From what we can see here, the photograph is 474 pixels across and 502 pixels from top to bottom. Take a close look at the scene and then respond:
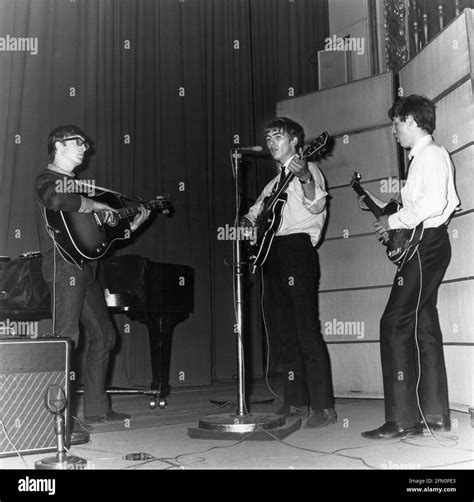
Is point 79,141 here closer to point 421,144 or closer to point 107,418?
point 107,418

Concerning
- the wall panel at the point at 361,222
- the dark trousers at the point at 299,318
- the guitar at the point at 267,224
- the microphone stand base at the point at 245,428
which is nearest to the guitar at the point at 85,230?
the guitar at the point at 267,224

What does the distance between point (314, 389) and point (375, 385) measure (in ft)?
3.78

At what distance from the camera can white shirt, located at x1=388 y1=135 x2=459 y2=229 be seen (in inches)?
101

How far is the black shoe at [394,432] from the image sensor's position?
2.58m

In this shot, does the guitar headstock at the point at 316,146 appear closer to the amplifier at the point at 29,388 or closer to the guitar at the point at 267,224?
the guitar at the point at 267,224

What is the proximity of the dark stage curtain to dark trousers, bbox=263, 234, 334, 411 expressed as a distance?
4.64 feet

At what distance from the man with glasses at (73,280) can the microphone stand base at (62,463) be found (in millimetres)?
803

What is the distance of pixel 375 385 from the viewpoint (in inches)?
155

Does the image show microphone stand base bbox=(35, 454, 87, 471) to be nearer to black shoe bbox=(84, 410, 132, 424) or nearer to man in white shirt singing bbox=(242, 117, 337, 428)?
black shoe bbox=(84, 410, 132, 424)

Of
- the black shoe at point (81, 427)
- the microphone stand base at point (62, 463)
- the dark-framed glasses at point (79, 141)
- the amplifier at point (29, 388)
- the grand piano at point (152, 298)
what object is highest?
the dark-framed glasses at point (79, 141)

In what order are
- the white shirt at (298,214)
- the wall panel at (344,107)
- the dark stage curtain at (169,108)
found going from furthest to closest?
1. the dark stage curtain at (169,108)
2. the wall panel at (344,107)
3. the white shirt at (298,214)

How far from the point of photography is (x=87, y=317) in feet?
9.88

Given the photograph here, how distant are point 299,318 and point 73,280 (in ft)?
3.51

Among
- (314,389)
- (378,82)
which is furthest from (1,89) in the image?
(314,389)
